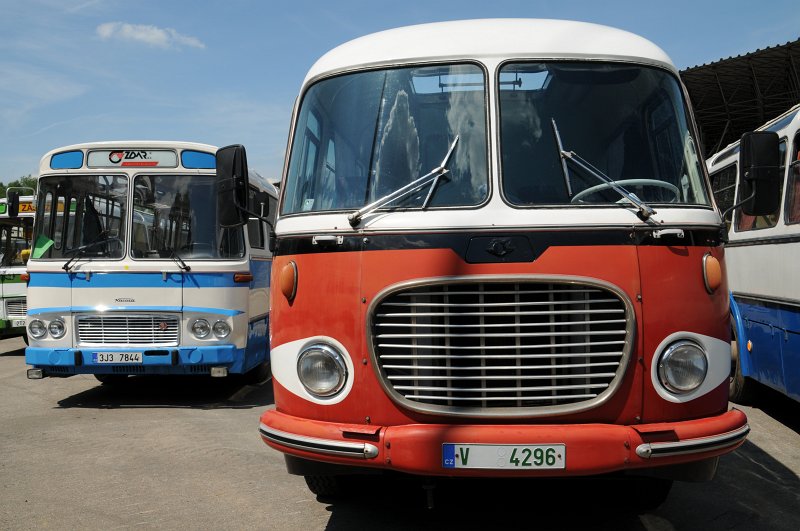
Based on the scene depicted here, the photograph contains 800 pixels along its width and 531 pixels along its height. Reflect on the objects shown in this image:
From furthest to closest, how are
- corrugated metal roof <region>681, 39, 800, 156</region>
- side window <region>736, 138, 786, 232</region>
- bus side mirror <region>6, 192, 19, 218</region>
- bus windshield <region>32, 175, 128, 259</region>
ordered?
corrugated metal roof <region>681, 39, 800, 156</region>, bus side mirror <region>6, 192, 19, 218</region>, bus windshield <region>32, 175, 128, 259</region>, side window <region>736, 138, 786, 232</region>

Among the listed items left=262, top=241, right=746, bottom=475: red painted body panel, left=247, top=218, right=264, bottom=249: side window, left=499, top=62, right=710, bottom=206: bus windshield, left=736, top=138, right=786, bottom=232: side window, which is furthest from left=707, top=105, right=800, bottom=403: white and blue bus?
left=247, top=218, right=264, bottom=249: side window

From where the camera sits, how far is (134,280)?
29.3 feet

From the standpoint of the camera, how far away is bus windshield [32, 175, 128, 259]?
9203 millimetres

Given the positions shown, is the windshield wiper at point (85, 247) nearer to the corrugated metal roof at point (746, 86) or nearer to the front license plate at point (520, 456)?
the front license plate at point (520, 456)

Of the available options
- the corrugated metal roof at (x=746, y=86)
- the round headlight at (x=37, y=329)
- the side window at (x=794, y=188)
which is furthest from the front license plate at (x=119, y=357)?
the corrugated metal roof at (x=746, y=86)

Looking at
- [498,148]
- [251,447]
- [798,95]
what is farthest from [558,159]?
[798,95]

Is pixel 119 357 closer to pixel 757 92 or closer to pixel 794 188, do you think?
pixel 794 188

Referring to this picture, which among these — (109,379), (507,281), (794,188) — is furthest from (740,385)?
(109,379)

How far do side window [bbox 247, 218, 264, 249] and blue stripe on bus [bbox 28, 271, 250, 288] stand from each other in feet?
2.37

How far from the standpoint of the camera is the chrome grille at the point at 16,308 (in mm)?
15023

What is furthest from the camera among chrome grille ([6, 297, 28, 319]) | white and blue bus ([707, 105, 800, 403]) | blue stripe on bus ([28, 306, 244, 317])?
chrome grille ([6, 297, 28, 319])

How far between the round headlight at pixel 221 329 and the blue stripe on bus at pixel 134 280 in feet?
1.37

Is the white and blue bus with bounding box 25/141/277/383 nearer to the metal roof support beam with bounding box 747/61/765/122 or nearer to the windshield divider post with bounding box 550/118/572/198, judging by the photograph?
the windshield divider post with bounding box 550/118/572/198

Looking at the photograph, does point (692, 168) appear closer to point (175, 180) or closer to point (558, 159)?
point (558, 159)
